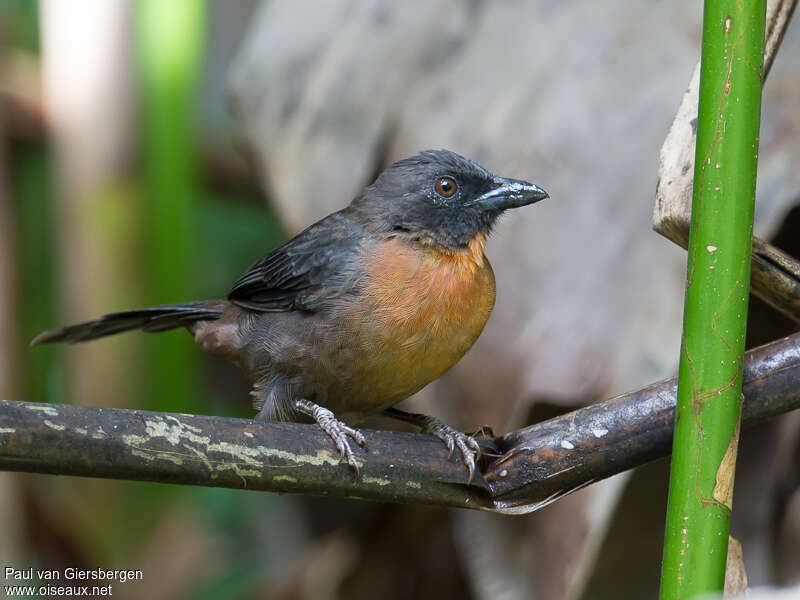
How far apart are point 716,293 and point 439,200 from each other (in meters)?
1.67

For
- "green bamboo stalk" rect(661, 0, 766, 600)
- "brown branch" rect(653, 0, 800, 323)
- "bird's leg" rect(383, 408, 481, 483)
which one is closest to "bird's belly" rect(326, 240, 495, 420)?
"bird's leg" rect(383, 408, 481, 483)

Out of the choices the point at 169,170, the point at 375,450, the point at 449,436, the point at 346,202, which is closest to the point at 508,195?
the point at 346,202

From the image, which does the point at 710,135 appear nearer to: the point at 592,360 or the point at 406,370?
the point at 592,360

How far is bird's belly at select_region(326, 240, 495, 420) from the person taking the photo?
281 cm

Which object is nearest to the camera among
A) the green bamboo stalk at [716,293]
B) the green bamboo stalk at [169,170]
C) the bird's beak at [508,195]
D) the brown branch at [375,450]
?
the green bamboo stalk at [716,293]

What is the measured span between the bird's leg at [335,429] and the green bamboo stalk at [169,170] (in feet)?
6.09

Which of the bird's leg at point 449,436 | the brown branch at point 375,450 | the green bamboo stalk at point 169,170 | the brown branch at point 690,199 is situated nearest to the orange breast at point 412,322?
the bird's leg at point 449,436

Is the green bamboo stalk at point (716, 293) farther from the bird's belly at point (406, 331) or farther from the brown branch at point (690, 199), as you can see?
the bird's belly at point (406, 331)

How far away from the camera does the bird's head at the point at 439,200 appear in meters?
3.11

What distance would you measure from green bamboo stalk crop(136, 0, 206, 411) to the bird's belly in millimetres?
1959

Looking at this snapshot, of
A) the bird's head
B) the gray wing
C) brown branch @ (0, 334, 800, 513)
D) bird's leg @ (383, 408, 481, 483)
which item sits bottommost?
bird's leg @ (383, 408, 481, 483)

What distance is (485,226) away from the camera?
10.4 feet

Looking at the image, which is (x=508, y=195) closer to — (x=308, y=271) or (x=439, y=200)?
(x=439, y=200)

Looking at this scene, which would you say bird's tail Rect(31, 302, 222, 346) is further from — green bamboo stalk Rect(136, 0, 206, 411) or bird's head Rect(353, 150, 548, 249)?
green bamboo stalk Rect(136, 0, 206, 411)
